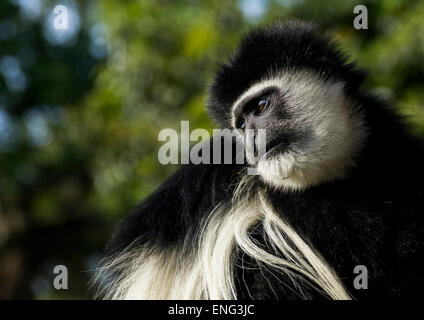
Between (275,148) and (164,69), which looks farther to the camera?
(164,69)

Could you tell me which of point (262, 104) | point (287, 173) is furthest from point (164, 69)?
point (287, 173)

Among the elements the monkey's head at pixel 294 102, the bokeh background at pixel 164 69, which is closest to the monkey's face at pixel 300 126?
the monkey's head at pixel 294 102

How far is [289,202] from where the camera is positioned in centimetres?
140

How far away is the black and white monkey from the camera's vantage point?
1324 mm

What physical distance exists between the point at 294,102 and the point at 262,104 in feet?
0.28

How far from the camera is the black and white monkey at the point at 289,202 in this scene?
1.32 m

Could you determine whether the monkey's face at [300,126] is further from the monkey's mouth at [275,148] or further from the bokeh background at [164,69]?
the bokeh background at [164,69]

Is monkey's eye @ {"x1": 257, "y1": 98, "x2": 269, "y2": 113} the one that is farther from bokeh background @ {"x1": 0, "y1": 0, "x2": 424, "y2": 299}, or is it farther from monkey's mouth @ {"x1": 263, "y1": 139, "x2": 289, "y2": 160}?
bokeh background @ {"x1": 0, "y1": 0, "x2": 424, "y2": 299}

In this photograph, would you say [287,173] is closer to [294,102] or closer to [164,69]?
[294,102]

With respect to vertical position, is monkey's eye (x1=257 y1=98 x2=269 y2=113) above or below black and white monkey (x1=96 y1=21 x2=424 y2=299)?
above

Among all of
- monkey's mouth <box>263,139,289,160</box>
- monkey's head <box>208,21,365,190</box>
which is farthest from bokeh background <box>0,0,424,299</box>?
monkey's mouth <box>263,139,289,160</box>

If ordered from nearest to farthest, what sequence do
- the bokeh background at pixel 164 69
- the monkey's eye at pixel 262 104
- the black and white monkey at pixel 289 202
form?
1. the black and white monkey at pixel 289 202
2. the monkey's eye at pixel 262 104
3. the bokeh background at pixel 164 69
